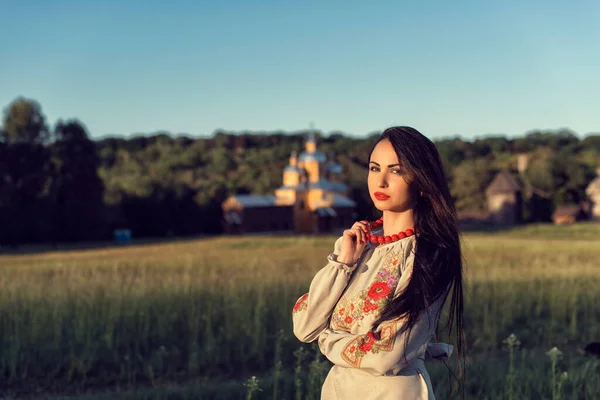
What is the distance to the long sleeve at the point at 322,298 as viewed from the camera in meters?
2.38

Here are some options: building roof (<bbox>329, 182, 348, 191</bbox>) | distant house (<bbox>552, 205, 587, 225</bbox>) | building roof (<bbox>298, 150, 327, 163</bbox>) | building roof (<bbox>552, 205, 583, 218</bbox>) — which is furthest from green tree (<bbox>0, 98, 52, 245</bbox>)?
building roof (<bbox>552, 205, 583, 218</bbox>)

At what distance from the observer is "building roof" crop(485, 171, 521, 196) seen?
149ft

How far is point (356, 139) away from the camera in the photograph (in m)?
70.8

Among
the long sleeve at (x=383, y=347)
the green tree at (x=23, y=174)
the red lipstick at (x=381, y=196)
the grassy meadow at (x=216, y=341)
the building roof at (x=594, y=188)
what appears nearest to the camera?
the long sleeve at (x=383, y=347)

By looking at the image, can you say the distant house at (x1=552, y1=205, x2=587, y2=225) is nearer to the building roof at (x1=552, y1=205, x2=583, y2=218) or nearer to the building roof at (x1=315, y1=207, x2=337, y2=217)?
the building roof at (x1=552, y1=205, x2=583, y2=218)

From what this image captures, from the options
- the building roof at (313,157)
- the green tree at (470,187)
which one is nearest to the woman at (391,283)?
the building roof at (313,157)

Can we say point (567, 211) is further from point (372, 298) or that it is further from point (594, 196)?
point (372, 298)

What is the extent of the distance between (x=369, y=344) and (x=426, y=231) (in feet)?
1.60

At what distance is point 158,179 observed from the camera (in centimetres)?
4141

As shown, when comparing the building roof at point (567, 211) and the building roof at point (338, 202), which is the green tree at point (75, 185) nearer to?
the building roof at point (338, 202)

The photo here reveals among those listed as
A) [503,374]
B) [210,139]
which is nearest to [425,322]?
[503,374]

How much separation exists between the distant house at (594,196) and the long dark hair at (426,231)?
45.8m

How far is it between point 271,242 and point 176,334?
24321 millimetres

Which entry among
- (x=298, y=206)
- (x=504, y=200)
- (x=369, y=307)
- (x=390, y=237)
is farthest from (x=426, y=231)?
(x=504, y=200)
